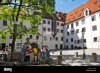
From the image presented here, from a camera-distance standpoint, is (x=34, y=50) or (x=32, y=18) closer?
(x=34, y=50)

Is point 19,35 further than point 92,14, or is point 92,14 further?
point 92,14

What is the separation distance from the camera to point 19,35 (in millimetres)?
12195

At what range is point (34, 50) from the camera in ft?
36.7

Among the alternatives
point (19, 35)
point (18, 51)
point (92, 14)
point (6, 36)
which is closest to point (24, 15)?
point (19, 35)
